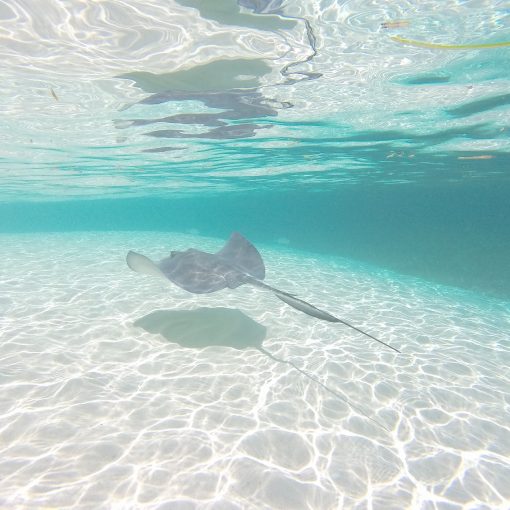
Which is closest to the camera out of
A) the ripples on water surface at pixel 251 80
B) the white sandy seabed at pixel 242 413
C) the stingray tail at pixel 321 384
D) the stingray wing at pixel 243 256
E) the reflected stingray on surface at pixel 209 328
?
the white sandy seabed at pixel 242 413

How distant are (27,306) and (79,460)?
691cm

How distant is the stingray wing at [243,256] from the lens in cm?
800

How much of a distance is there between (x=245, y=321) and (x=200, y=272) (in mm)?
2739

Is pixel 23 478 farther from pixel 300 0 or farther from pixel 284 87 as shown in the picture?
pixel 284 87

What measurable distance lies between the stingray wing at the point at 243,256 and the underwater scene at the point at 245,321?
0.07 m

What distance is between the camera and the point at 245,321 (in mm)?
9375

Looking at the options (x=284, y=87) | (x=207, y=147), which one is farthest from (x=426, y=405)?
(x=207, y=147)

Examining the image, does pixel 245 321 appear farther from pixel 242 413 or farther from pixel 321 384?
pixel 242 413

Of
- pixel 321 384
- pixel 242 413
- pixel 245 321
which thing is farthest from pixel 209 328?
pixel 242 413

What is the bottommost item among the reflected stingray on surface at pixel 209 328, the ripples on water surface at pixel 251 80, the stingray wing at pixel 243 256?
the reflected stingray on surface at pixel 209 328

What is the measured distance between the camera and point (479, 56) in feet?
28.0

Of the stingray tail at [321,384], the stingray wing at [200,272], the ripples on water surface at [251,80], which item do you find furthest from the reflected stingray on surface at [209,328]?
the ripples on water surface at [251,80]

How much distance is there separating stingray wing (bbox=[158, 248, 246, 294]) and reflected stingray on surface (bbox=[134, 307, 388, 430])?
161 cm

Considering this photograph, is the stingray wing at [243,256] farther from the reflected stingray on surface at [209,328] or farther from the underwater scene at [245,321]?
the reflected stingray on surface at [209,328]
